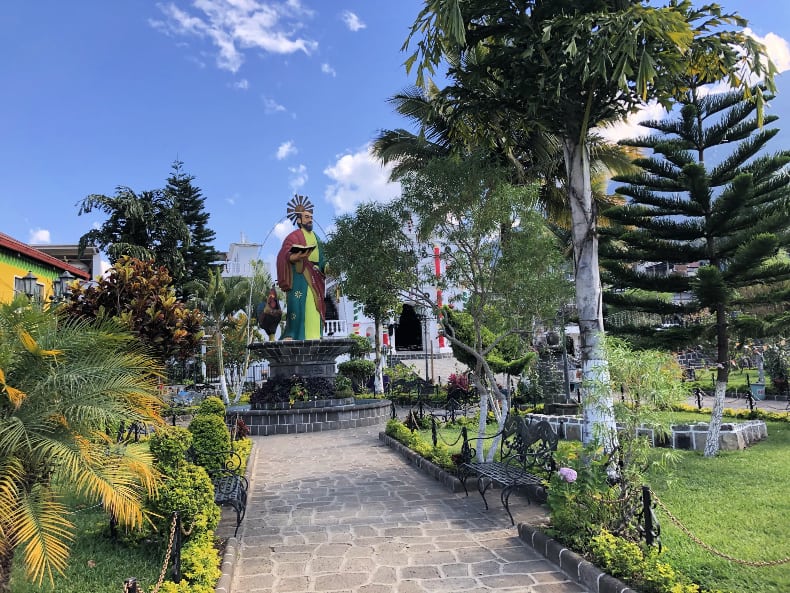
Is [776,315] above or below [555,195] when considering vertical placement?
below

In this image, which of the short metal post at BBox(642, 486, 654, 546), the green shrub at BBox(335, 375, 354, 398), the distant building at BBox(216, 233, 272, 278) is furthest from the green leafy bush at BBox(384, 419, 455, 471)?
the distant building at BBox(216, 233, 272, 278)

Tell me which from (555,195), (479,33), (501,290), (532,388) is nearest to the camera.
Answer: (479,33)

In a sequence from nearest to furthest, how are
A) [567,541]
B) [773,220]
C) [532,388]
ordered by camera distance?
[567,541]
[773,220]
[532,388]

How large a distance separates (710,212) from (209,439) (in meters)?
8.72

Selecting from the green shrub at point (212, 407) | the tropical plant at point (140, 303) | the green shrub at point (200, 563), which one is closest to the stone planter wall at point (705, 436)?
the green shrub at point (212, 407)

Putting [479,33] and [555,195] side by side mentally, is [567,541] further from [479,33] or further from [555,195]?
[555,195]

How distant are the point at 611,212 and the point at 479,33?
4.43 m

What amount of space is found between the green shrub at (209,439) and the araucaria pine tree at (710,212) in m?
7.20

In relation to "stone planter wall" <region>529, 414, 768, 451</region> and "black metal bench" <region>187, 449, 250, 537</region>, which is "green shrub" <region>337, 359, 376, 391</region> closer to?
"stone planter wall" <region>529, 414, 768, 451</region>

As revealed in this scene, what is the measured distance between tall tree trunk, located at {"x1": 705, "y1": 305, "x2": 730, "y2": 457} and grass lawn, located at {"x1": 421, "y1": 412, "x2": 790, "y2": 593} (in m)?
0.21

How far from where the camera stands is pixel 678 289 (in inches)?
384

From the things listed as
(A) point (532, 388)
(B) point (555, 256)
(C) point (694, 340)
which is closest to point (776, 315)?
(C) point (694, 340)

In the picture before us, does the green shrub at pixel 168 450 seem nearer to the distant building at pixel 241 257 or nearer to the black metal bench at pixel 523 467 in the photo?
the black metal bench at pixel 523 467

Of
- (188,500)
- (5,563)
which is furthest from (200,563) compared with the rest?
(5,563)
